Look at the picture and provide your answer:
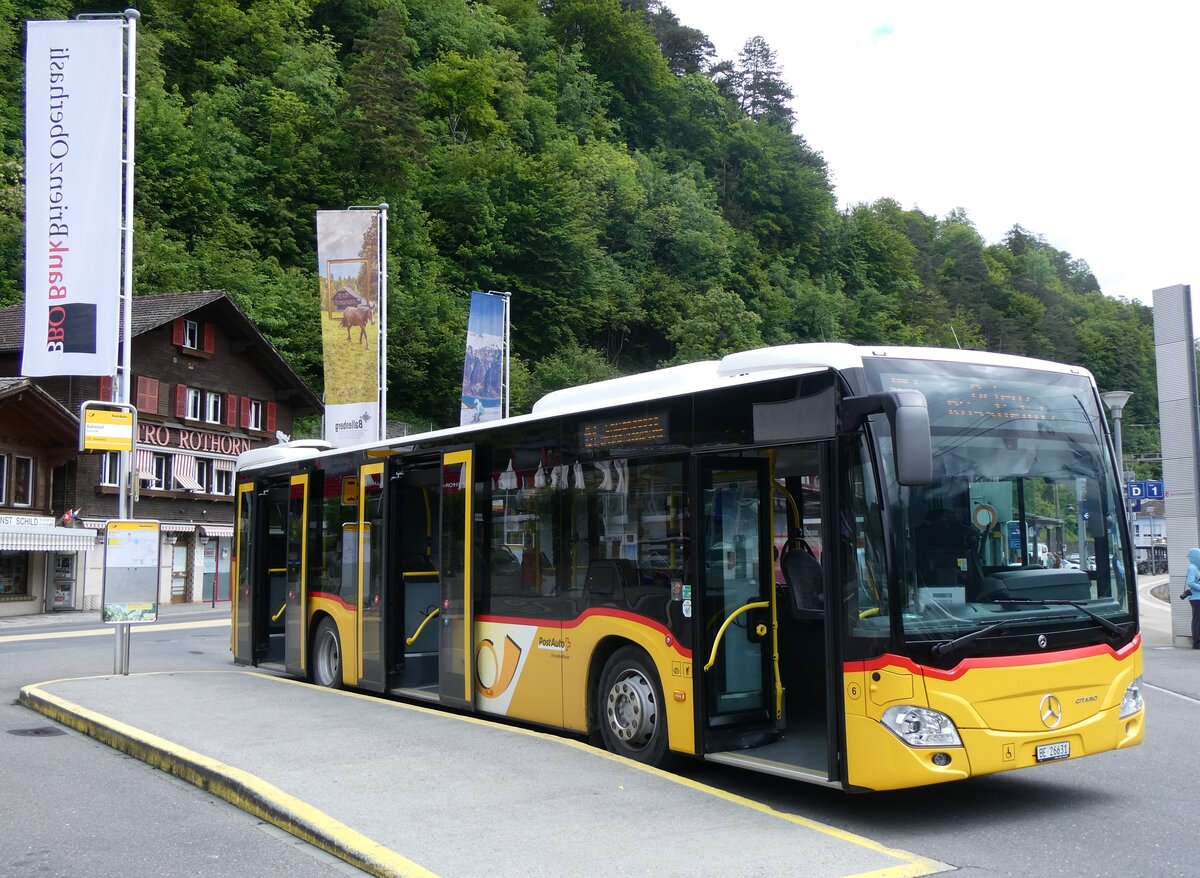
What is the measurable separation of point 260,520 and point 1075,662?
1134 centimetres

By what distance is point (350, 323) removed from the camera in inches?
985

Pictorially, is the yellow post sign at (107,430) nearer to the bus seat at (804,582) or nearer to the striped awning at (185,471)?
the bus seat at (804,582)

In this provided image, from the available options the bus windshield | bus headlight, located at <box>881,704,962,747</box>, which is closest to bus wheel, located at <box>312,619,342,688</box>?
bus headlight, located at <box>881,704,962,747</box>

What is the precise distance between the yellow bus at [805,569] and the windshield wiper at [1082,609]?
35 mm

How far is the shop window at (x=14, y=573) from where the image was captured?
35594mm

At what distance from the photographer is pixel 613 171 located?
7425cm

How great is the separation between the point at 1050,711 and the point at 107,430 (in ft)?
39.2

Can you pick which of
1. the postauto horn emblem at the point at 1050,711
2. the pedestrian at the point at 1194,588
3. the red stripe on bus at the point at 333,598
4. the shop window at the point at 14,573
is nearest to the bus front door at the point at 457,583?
the red stripe on bus at the point at 333,598

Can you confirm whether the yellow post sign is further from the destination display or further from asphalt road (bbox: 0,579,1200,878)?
the destination display

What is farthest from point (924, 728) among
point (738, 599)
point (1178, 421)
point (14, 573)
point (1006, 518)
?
point (14, 573)

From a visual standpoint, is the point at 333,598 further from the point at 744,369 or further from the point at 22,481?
the point at 22,481

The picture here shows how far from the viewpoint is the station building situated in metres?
36.1

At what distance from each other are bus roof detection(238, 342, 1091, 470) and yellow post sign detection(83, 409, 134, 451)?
5855mm

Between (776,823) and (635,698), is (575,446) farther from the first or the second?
(776,823)
